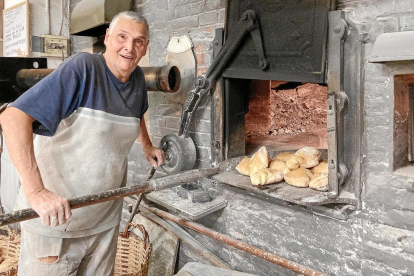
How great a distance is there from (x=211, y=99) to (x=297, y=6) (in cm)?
74

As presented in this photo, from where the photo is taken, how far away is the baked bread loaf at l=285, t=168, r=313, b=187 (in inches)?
67.8

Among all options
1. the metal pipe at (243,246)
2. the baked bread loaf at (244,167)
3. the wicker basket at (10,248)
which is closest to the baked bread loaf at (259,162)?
the baked bread loaf at (244,167)

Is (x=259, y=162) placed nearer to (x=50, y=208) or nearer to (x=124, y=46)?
(x=124, y=46)

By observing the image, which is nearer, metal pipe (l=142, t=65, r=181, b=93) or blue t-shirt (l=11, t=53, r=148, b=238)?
blue t-shirt (l=11, t=53, r=148, b=238)

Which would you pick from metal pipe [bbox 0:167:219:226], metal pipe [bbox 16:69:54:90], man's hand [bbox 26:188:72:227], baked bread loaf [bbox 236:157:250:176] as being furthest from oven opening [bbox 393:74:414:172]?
metal pipe [bbox 16:69:54:90]

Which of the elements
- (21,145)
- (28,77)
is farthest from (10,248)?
(21,145)

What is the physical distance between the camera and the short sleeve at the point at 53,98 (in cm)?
136

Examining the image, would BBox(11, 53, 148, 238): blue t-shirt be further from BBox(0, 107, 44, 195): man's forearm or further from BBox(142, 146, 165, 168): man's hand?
BBox(142, 146, 165, 168): man's hand

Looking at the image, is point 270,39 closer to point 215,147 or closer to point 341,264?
point 215,147

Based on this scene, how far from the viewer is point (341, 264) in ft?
5.49

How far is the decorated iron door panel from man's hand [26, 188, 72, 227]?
44.7 inches

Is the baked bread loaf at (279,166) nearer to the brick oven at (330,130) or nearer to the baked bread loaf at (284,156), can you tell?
the baked bread loaf at (284,156)

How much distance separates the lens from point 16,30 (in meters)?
3.77

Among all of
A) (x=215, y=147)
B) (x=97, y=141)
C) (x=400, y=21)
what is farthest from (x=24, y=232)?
(x=400, y=21)
